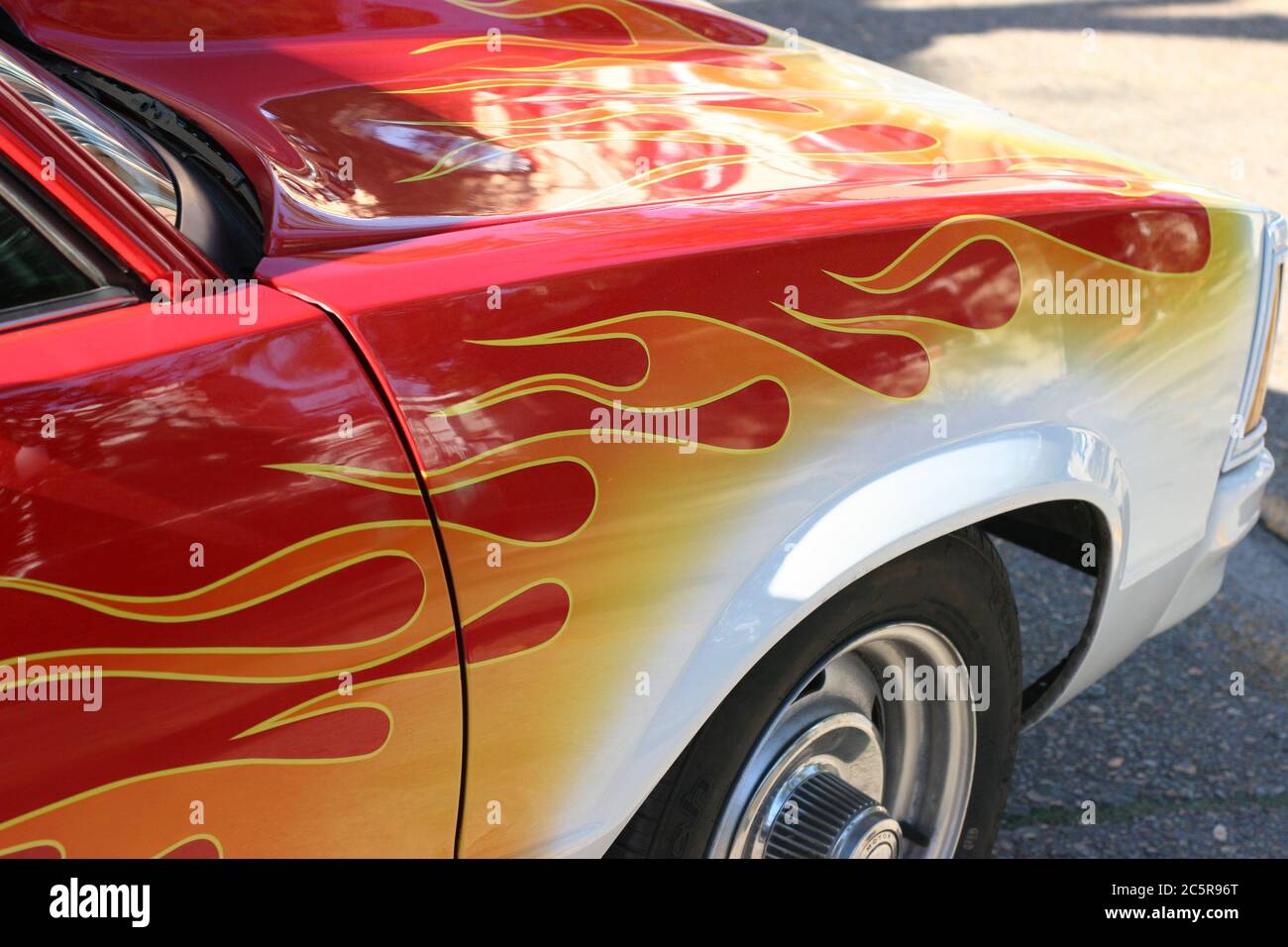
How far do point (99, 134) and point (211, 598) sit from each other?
0.61 meters

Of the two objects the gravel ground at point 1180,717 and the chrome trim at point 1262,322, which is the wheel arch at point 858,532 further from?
the gravel ground at point 1180,717

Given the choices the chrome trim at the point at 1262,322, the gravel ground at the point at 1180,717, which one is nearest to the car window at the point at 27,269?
the chrome trim at the point at 1262,322

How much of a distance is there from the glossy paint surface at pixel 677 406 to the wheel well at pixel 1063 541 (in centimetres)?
22

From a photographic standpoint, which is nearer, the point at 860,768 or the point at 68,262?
the point at 68,262

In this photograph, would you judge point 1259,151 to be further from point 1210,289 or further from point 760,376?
point 760,376

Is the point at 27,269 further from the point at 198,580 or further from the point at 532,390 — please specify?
the point at 532,390

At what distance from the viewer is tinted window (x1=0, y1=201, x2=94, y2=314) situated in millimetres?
1266

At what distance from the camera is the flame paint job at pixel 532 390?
125 cm

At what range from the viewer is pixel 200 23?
208 cm

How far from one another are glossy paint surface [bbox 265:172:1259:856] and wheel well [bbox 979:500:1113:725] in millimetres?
220

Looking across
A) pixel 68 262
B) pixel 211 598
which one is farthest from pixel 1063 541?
pixel 68 262

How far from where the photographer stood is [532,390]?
4.72 ft

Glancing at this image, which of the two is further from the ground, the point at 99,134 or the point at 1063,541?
the point at 99,134

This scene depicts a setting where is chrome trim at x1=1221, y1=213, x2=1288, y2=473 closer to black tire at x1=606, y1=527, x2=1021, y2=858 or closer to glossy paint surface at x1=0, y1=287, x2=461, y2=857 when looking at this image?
black tire at x1=606, y1=527, x2=1021, y2=858
